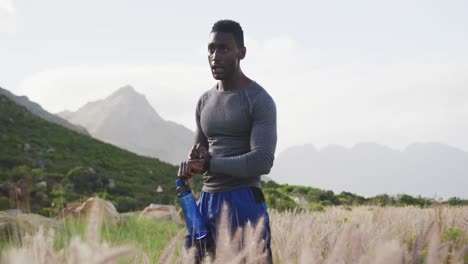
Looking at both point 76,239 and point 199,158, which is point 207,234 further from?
point 76,239

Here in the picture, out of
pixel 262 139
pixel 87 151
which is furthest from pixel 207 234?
pixel 87 151

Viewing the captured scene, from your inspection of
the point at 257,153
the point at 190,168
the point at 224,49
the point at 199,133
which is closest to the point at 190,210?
the point at 190,168

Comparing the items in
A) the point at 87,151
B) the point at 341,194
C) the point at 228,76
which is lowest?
the point at 341,194

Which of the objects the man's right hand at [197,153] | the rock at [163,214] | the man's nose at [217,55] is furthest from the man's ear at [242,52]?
the rock at [163,214]

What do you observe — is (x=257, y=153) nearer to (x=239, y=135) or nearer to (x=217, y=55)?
(x=239, y=135)

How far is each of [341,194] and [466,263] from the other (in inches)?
622

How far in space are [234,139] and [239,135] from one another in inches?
1.2

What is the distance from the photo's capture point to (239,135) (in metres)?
2.53

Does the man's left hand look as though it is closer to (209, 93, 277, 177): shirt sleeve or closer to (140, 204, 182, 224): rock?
(209, 93, 277, 177): shirt sleeve

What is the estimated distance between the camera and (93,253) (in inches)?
38.5

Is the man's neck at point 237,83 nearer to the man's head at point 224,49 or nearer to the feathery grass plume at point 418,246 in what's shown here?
the man's head at point 224,49

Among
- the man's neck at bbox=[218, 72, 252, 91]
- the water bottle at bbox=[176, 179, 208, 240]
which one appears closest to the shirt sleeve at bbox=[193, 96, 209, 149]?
the man's neck at bbox=[218, 72, 252, 91]

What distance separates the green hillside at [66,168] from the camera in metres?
14.6

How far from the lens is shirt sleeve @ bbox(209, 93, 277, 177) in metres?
2.35
